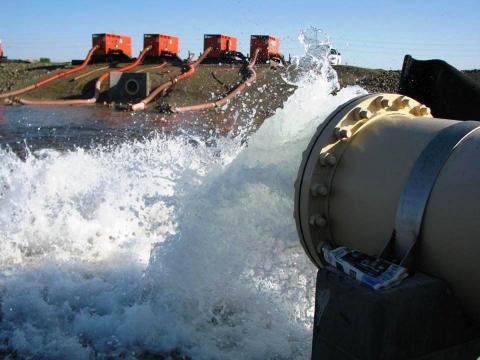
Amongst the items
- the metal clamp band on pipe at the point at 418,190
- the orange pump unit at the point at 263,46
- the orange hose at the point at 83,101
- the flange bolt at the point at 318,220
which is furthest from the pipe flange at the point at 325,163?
the orange pump unit at the point at 263,46

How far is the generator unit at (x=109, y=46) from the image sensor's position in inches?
964

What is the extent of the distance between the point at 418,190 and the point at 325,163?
1.49 ft

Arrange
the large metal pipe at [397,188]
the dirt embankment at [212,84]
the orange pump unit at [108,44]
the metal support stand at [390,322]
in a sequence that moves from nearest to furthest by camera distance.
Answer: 1. the metal support stand at [390,322]
2. the large metal pipe at [397,188]
3. the dirt embankment at [212,84]
4. the orange pump unit at [108,44]

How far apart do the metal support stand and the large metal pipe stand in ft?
0.27

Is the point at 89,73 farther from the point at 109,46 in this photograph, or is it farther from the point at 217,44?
the point at 217,44

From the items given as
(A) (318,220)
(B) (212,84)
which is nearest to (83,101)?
(B) (212,84)

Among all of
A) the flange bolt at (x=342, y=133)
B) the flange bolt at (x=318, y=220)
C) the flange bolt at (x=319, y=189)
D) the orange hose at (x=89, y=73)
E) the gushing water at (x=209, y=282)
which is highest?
the orange hose at (x=89, y=73)

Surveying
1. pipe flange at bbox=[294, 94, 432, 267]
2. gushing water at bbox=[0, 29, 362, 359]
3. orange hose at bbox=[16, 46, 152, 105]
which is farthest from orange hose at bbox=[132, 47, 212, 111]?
pipe flange at bbox=[294, 94, 432, 267]

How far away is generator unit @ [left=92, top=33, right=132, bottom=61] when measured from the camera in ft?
80.3

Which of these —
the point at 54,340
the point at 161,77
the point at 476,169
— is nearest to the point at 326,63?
the point at 476,169

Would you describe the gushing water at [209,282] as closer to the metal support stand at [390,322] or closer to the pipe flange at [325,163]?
the pipe flange at [325,163]

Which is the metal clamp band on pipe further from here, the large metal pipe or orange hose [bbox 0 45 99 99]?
orange hose [bbox 0 45 99 99]

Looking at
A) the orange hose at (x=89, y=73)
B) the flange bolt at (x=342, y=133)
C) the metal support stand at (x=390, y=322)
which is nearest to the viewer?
the metal support stand at (x=390, y=322)

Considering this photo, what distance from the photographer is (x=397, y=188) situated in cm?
187
